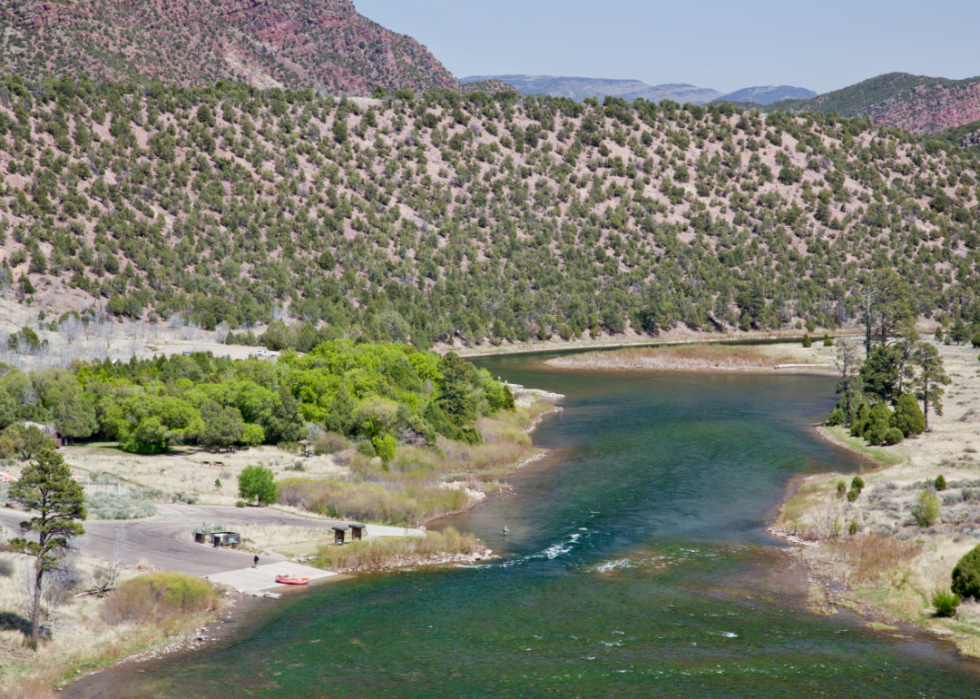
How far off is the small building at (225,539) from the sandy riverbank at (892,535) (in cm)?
3019

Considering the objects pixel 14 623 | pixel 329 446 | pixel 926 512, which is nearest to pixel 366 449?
pixel 329 446

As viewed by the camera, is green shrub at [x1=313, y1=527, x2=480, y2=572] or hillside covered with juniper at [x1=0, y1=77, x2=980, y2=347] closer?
green shrub at [x1=313, y1=527, x2=480, y2=572]

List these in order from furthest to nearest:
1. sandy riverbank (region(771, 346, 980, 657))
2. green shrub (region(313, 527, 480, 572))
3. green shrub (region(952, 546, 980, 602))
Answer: green shrub (region(313, 527, 480, 572)) → sandy riverbank (region(771, 346, 980, 657)) → green shrub (region(952, 546, 980, 602))

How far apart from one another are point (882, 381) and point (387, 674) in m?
72.0

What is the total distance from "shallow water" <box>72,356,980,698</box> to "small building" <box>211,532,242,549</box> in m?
7.53

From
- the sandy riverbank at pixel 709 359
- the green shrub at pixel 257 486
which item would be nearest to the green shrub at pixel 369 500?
the green shrub at pixel 257 486

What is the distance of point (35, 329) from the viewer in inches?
4877

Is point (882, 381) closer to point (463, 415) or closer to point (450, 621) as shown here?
point (463, 415)

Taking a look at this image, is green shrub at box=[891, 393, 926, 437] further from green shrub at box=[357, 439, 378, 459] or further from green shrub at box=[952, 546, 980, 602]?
green shrub at box=[357, 439, 378, 459]

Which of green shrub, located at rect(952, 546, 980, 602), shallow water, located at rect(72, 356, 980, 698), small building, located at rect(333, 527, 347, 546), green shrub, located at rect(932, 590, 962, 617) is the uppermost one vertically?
green shrub, located at rect(952, 546, 980, 602)

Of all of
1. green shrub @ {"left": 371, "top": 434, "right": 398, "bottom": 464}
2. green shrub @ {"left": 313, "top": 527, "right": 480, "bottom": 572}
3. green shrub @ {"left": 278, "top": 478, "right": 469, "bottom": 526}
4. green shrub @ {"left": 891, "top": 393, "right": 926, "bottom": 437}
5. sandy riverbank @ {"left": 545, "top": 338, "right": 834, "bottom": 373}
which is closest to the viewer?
green shrub @ {"left": 313, "top": 527, "right": 480, "bottom": 572}

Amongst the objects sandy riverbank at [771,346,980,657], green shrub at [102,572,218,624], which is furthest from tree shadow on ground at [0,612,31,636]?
sandy riverbank at [771,346,980,657]

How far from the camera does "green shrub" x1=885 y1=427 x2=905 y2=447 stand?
79375mm

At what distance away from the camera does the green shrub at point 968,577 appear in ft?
142
